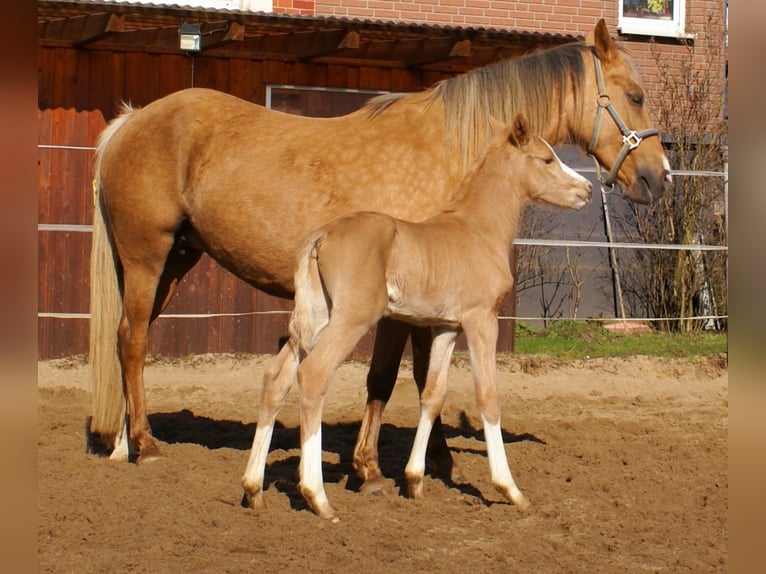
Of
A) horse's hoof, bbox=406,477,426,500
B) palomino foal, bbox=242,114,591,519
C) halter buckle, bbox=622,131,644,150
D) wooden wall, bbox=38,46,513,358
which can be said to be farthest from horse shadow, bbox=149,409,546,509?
wooden wall, bbox=38,46,513,358

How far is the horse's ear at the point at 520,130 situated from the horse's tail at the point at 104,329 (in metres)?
2.66

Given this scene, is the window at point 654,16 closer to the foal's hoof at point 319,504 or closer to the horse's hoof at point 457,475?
the horse's hoof at point 457,475

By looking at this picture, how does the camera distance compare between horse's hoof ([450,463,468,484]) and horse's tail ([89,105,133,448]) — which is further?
horse's tail ([89,105,133,448])

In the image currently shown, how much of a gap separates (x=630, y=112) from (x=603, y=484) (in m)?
2.10

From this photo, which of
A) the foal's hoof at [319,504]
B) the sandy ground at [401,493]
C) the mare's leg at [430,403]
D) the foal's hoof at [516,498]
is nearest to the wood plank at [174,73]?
the sandy ground at [401,493]

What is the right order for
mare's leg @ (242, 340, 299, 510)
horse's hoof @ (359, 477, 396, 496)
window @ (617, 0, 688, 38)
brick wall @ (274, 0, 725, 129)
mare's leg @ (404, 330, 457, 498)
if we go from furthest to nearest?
window @ (617, 0, 688, 38) → brick wall @ (274, 0, 725, 129) → horse's hoof @ (359, 477, 396, 496) → mare's leg @ (404, 330, 457, 498) → mare's leg @ (242, 340, 299, 510)

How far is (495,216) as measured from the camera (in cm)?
467

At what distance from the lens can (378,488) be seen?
4.62 m

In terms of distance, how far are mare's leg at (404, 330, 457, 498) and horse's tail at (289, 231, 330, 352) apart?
0.62 meters

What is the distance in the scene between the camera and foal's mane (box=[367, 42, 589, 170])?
505 cm

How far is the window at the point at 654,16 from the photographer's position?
12.4m

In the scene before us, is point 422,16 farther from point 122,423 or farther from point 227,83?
point 122,423

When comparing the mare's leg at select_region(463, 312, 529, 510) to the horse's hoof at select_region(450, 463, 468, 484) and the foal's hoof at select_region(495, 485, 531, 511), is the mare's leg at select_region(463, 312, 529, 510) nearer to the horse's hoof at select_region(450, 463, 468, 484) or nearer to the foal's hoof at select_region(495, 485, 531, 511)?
the foal's hoof at select_region(495, 485, 531, 511)

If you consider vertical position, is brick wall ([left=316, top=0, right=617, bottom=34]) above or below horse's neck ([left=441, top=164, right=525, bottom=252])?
above
